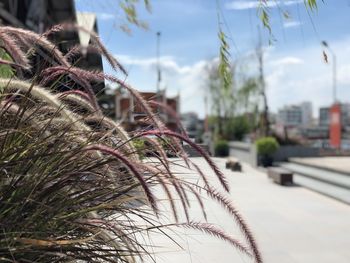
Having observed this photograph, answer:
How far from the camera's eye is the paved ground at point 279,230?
5980 millimetres

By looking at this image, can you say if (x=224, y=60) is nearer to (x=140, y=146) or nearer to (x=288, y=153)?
(x=140, y=146)

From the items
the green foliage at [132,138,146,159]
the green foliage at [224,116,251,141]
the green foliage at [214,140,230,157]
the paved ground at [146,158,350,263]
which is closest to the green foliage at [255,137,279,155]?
the paved ground at [146,158,350,263]

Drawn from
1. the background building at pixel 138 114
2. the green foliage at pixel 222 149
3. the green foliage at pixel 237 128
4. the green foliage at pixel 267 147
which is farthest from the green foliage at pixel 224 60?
the green foliage at pixel 237 128

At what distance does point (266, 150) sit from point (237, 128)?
46.9 ft

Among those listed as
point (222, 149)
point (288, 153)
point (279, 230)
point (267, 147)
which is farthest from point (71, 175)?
point (222, 149)

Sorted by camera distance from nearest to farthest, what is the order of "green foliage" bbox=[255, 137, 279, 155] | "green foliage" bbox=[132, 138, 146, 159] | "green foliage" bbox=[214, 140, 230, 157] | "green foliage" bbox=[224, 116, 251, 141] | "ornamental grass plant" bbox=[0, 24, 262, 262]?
1. "ornamental grass plant" bbox=[0, 24, 262, 262]
2. "green foliage" bbox=[132, 138, 146, 159]
3. "green foliage" bbox=[255, 137, 279, 155]
4. "green foliage" bbox=[214, 140, 230, 157]
5. "green foliage" bbox=[224, 116, 251, 141]

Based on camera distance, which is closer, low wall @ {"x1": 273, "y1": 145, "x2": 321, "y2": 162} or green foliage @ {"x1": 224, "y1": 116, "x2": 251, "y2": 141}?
low wall @ {"x1": 273, "y1": 145, "x2": 321, "y2": 162}

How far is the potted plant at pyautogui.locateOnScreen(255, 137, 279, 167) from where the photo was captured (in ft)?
72.9

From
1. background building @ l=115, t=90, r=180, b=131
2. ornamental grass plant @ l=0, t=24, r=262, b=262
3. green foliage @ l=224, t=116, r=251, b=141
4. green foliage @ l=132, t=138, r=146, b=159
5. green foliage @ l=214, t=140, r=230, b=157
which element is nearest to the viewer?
ornamental grass plant @ l=0, t=24, r=262, b=262

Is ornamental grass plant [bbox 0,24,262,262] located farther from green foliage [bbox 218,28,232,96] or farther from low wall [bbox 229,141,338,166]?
low wall [bbox 229,141,338,166]

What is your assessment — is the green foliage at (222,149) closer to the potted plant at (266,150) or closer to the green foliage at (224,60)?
the potted plant at (266,150)

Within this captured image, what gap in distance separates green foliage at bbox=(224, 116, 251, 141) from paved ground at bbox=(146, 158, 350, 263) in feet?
68.2

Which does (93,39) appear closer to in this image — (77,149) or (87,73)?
(87,73)

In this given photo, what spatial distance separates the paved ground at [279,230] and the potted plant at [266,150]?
279 inches
